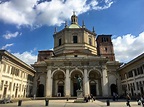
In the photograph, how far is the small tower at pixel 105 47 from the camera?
45.1m

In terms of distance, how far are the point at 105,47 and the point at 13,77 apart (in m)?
29.4

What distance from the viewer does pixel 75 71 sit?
35.9m

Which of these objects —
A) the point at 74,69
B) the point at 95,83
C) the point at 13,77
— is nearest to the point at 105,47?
the point at 95,83

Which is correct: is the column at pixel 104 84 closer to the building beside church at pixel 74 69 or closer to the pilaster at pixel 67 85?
the building beside church at pixel 74 69

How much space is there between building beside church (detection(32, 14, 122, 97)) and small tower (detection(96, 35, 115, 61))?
682mm

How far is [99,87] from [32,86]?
18051 millimetres

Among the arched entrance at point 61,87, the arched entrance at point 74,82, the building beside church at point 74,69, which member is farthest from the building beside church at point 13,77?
the arched entrance at point 74,82

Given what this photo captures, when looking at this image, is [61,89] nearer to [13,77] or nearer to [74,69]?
[74,69]

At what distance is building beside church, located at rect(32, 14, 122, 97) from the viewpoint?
112ft

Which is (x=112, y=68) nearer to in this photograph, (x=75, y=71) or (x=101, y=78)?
(x=101, y=78)

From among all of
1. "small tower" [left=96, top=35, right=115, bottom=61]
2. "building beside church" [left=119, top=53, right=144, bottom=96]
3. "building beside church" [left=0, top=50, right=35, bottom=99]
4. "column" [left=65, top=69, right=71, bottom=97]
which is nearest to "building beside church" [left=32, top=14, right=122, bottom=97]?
"column" [left=65, top=69, right=71, bottom=97]

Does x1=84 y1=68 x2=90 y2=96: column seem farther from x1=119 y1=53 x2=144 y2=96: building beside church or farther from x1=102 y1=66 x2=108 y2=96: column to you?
x1=119 y1=53 x2=144 y2=96: building beside church

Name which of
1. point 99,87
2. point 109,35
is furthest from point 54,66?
point 109,35

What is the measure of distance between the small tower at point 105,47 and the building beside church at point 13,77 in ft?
74.4
